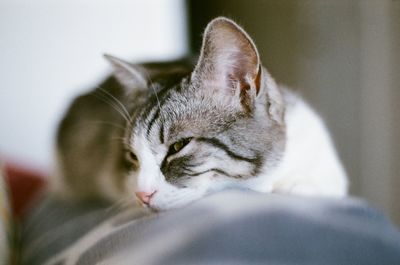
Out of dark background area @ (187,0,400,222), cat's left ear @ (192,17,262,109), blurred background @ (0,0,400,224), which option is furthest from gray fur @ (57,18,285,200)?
dark background area @ (187,0,400,222)

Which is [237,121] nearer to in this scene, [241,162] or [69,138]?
[241,162]

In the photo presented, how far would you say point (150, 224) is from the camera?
29.2 inches

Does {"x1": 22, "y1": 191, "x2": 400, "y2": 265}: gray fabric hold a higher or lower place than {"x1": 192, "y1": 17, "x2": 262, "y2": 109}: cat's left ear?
lower

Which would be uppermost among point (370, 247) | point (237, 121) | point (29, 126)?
point (237, 121)

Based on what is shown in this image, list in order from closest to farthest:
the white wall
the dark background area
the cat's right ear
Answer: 1. the cat's right ear
2. the dark background area
3. the white wall

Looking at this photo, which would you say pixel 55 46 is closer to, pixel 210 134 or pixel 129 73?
pixel 129 73

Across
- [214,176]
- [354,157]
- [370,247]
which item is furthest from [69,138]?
[370,247]

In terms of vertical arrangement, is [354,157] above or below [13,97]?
above

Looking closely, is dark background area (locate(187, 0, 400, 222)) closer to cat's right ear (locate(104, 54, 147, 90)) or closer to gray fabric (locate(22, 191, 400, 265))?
cat's right ear (locate(104, 54, 147, 90))

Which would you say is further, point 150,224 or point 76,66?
point 76,66

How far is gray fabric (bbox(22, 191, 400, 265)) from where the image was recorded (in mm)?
623

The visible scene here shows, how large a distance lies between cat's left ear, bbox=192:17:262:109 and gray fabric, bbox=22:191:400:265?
0.19 m

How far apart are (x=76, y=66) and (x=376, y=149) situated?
1.46m

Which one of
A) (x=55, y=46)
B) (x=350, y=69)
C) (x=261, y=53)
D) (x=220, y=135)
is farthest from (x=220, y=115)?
(x=55, y=46)
